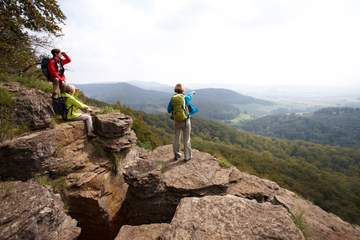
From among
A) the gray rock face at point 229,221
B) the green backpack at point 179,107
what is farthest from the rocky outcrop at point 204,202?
the green backpack at point 179,107

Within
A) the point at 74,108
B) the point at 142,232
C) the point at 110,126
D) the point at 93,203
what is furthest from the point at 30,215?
the point at 74,108

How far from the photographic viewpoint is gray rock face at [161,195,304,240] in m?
5.88

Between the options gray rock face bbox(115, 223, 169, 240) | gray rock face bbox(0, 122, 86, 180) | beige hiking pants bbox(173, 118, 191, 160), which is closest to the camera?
gray rock face bbox(115, 223, 169, 240)

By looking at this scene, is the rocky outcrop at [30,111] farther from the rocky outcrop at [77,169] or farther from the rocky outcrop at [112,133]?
the rocky outcrop at [112,133]

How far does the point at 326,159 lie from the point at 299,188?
3702 inches

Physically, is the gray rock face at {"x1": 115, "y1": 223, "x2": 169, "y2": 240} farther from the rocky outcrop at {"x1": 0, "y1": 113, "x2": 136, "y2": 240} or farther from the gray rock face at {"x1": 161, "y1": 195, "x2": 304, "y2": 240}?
the rocky outcrop at {"x1": 0, "y1": 113, "x2": 136, "y2": 240}

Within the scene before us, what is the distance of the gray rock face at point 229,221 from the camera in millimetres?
5879

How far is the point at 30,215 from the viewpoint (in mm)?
5535

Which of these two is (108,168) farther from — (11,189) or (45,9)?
(45,9)

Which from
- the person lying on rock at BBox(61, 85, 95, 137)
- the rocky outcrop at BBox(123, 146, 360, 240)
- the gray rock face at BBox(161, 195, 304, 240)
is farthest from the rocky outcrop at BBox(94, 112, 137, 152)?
the gray rock face at BBox(161, 195, 304, 240)

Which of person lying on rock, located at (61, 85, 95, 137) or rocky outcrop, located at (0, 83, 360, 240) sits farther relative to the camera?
person lying on rock, located at (61, 85, 95, 137)

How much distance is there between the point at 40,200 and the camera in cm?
610

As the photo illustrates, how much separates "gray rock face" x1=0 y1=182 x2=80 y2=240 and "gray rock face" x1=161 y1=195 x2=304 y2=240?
2.82 m

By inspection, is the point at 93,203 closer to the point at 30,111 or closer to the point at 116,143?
the point at 116,143
